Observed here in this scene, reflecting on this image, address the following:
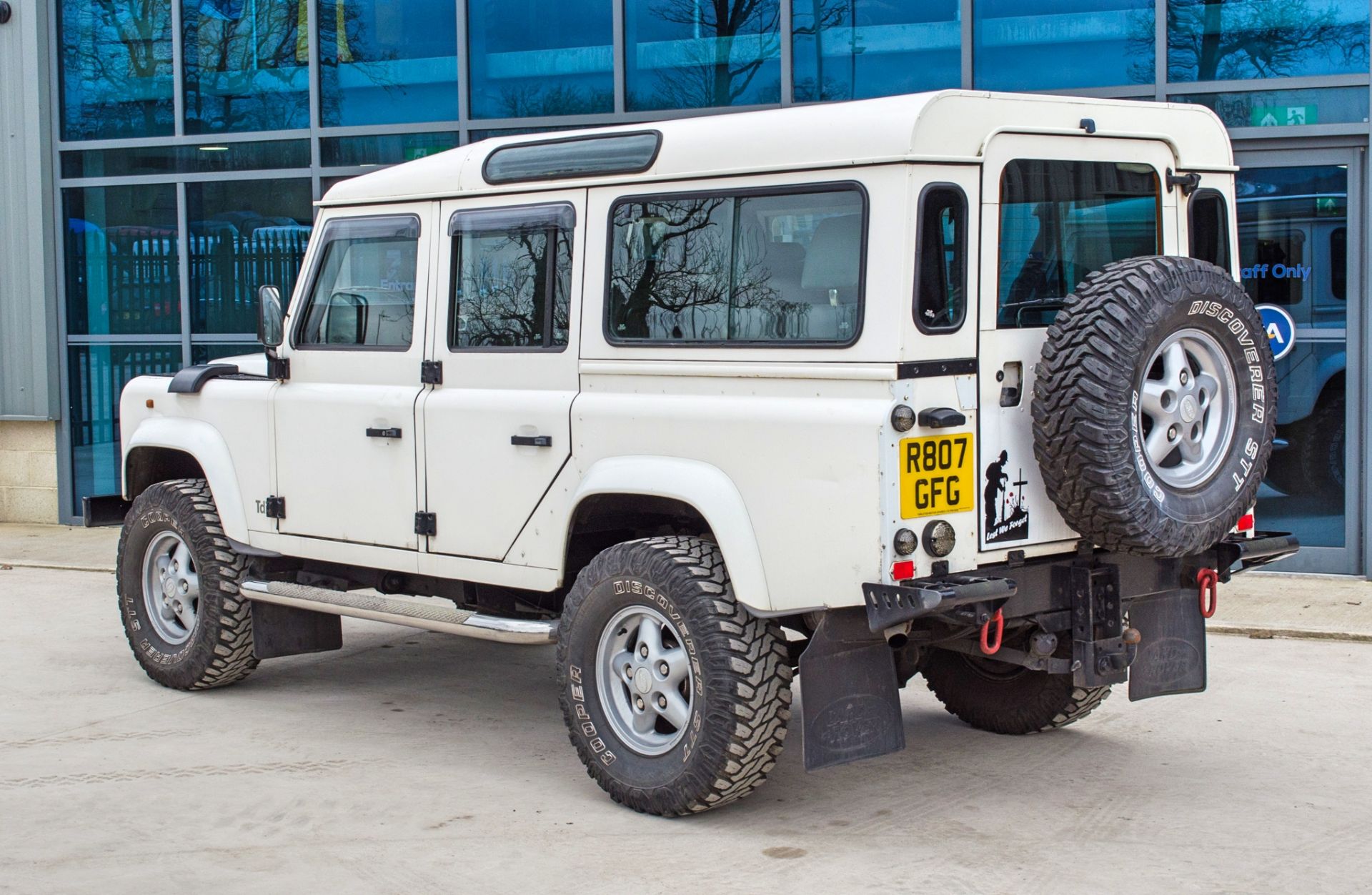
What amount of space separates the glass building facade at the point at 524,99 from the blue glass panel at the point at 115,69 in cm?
2

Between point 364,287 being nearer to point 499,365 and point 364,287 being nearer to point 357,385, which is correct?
point 357,385

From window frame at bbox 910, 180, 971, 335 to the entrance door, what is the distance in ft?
17.9

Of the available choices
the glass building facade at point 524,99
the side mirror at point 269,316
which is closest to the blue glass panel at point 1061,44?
the glass building facade at point 524,99

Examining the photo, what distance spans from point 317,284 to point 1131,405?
3760mm

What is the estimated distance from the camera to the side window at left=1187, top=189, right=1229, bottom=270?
5.96 metres

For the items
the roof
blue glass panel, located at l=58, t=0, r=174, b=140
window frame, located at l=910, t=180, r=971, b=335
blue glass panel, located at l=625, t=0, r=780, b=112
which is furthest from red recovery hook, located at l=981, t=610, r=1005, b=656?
blue glass panel, located at l=58, t=0, r=174, b=140

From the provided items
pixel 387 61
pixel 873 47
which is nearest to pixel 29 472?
pixel 387 61

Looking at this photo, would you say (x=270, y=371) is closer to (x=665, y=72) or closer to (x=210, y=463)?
(x=210, y=463)

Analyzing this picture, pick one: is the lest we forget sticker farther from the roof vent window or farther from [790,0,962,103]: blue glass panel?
[790,0,962,103]: blue glass panel

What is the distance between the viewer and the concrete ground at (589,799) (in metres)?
5.02

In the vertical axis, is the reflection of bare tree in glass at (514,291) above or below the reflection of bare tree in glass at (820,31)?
below

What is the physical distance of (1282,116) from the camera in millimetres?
9891

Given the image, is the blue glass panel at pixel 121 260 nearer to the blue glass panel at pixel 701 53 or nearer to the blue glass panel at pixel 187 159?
the blue glass panel at pixel 187 159

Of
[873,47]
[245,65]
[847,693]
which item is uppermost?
[245,65]
